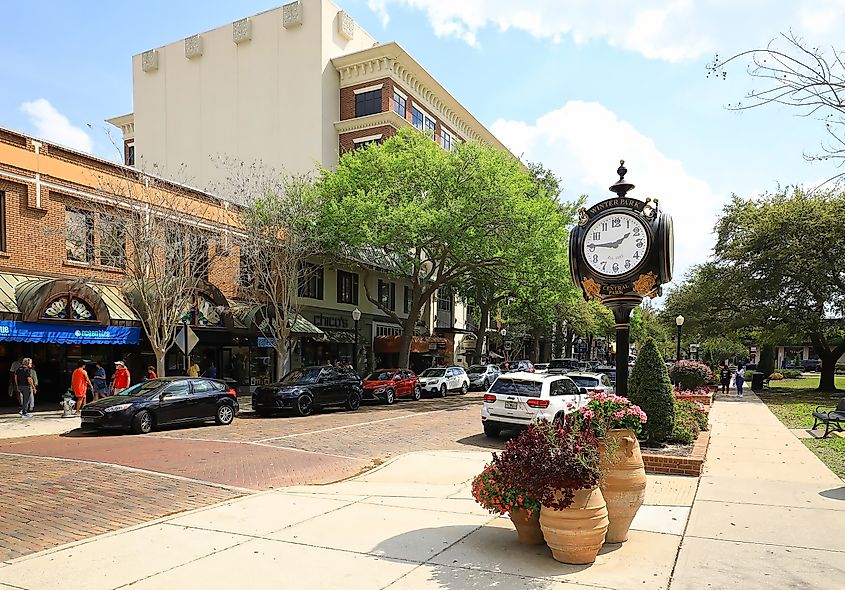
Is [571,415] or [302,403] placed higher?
[571,415]

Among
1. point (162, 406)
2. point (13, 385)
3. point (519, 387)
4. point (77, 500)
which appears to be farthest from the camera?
point (13, 385)

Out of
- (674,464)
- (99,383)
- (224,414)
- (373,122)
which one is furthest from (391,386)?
(373,122)

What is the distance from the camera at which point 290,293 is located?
24.8m

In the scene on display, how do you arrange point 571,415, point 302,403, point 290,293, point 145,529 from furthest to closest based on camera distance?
1. point 290,293
2. point 302,403
3. point 145,529
4. point 571,415

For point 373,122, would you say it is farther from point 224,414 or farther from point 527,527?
point 527,527

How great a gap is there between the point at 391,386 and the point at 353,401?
3247 millimetres

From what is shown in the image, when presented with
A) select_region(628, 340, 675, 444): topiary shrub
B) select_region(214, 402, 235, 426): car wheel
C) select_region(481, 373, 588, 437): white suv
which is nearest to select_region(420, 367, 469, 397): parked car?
select_region(214, 402, 235, 426): car wheel

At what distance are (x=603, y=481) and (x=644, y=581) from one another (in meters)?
0.97

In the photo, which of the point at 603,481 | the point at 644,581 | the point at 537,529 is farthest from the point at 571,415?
the point at 644,581

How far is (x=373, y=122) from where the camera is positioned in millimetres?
40219

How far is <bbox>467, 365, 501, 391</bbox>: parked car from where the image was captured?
3416 cm

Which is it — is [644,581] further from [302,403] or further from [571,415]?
[302,403]

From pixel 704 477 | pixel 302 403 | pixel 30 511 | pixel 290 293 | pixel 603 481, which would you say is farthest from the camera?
pixel 290 293

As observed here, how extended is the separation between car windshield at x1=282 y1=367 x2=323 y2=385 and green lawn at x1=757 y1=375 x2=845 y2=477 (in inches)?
549
